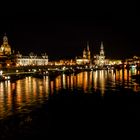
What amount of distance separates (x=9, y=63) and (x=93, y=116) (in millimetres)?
92725

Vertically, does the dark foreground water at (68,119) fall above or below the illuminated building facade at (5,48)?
below

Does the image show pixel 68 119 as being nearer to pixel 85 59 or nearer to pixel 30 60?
pixel 30 60

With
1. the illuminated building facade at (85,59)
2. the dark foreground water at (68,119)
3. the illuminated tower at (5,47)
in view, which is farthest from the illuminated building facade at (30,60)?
the dark foreground water at (68,119)

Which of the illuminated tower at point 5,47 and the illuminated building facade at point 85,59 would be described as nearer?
the illuminated tower at point 5,47

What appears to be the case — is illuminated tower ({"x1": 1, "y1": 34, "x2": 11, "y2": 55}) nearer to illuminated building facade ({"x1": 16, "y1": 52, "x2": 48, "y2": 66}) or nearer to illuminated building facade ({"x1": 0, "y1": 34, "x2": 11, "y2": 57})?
illuminated building facade ({"x1": 0, "y1": 34, "x2": 11, "y2": 57})

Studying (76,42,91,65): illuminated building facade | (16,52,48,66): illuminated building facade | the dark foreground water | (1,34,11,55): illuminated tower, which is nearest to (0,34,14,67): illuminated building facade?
(1,34,11,55): illuminated tower

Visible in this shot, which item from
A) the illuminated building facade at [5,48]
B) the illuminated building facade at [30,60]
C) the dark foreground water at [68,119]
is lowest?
the dark foreground water at [68,119]

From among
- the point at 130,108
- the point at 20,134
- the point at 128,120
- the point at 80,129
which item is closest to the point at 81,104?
the point at 130,108

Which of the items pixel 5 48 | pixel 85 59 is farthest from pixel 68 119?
pixel 85 59

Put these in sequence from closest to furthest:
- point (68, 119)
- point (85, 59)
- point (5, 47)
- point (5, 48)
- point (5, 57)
→ point (68, 119)
point (5, 57)
point (5, 48)
point (5, 47)
point (85, 59)

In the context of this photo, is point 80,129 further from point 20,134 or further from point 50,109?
point 50,109

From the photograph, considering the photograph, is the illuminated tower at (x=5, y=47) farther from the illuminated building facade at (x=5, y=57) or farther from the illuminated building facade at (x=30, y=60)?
the illuminated building facade at (x=30, y=60)

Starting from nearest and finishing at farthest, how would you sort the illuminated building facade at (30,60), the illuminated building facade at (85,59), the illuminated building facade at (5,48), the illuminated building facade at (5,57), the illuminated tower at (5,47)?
the illuminated building facade at (5,57) < the illuminated building facade at (5,48) < the illuminated tower at (5,47) < the illuminated building facade at (30,60) < the illuminated building facade at (85,59)

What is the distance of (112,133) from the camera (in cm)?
1336
